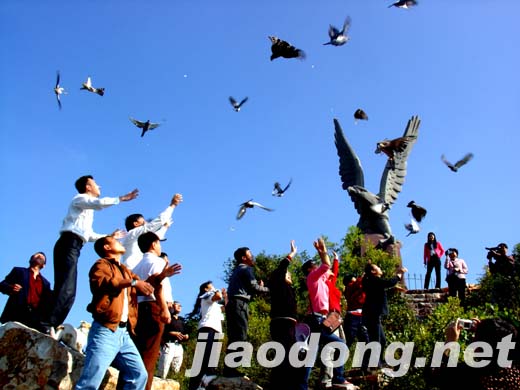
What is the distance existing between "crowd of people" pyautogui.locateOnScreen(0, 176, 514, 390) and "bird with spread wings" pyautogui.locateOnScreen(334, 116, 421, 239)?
41.4ft

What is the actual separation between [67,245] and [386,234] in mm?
15876

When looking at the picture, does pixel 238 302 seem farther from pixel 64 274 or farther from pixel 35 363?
pixel 35 363

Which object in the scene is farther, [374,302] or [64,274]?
[374,302]

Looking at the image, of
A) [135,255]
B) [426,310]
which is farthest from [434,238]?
[135,255]

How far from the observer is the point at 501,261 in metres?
12.2

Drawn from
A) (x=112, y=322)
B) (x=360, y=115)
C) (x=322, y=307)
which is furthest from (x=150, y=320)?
(x=360, y=115)

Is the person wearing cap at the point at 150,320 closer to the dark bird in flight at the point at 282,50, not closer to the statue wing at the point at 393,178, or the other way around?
the dark bird in flight at the point at 282,50

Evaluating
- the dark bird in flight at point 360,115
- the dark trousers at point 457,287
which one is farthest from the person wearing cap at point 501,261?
the dark bird in flight at point 360,115

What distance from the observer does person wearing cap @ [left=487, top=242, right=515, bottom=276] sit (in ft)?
40.0

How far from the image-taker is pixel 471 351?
10.6 ft

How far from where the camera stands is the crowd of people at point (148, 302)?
4.07 metres

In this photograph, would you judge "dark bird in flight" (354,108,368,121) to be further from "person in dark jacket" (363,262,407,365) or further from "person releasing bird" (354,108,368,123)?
"person in dark jacket" (363,262,407,365)

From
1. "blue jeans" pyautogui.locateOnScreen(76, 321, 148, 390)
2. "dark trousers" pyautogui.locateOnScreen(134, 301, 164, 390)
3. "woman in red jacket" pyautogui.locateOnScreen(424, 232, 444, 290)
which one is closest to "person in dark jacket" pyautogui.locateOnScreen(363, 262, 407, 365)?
"dark trousers" pyautogui.locateOnScreen(134, 301, 164, 390)

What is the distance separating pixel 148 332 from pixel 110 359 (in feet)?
2.40
